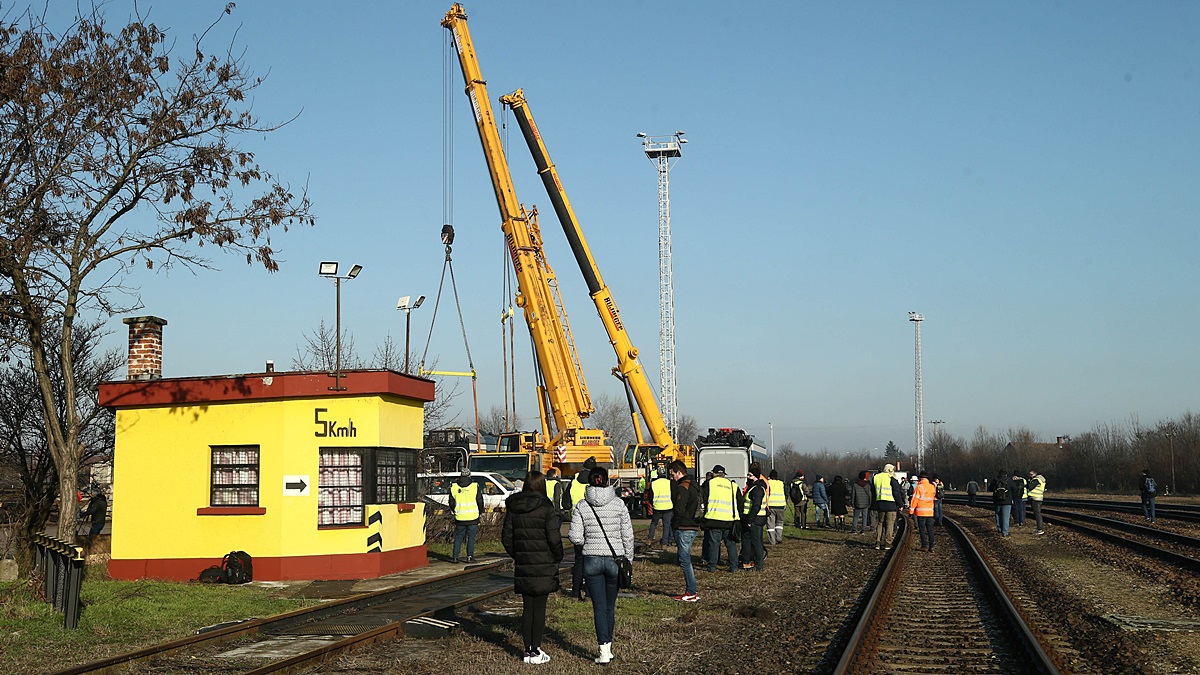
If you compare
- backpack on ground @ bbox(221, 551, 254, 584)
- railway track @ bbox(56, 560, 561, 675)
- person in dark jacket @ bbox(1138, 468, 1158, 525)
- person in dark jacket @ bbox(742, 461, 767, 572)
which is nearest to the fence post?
railway track @ bbox(56, 560, 561, 675)

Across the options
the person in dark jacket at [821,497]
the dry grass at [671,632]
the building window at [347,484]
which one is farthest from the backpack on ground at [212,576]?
the person in dark jacket at [821,497]

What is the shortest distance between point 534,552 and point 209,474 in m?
9.85

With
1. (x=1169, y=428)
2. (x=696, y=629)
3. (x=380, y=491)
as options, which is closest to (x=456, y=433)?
(x=380, y=491)

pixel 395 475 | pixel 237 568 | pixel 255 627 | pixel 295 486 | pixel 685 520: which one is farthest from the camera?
pixel 395 475

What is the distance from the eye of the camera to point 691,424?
14662cm

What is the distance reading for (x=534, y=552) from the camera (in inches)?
412

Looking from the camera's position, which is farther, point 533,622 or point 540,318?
point 540,318

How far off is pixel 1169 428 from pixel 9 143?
271ft

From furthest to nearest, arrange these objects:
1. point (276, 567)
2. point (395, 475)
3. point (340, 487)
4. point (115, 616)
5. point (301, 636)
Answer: point (395, 475)
point (340, 487)
point (276, 567)
point (115, 616)
point (301, 636)

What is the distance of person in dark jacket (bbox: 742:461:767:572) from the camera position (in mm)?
19047

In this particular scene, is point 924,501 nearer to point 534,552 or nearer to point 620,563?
point 620,563

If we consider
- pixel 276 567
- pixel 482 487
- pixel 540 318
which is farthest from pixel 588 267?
pixel 276 567

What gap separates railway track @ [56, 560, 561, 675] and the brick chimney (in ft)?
20.9

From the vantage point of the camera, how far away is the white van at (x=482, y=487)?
3053cm
